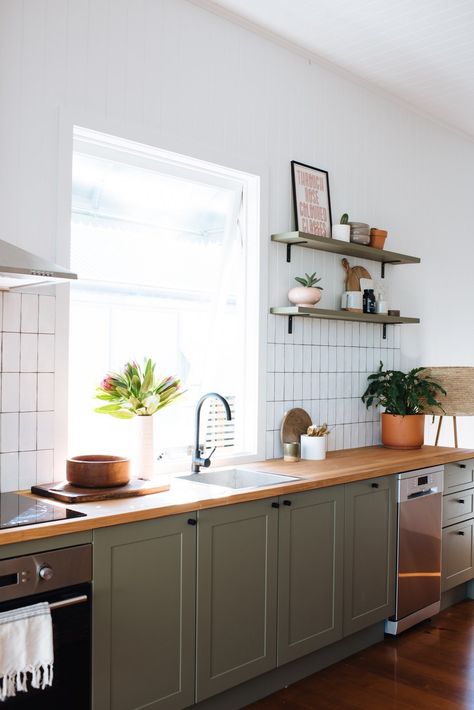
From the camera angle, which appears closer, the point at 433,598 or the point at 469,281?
the point at 433,598

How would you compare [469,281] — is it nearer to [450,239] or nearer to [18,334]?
[450,239]

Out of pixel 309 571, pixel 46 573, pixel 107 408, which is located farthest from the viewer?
pixel 309 571

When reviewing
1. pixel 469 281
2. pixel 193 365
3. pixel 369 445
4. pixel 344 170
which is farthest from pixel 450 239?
pixel 193 365

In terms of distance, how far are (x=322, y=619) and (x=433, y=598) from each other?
96cm

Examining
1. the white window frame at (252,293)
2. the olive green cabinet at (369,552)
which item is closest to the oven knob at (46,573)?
the white window frame at (252,293)

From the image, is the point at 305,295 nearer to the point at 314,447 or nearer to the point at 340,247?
the point at 340,247

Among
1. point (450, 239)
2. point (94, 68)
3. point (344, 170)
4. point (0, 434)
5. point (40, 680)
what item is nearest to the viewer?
point (40, 680)

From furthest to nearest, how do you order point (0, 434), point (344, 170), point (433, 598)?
point (344, 170) < point (433, 598) < point (0, 434)

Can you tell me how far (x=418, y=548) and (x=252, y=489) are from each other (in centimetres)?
132

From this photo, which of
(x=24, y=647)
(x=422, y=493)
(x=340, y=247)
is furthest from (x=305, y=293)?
(x=24, y=647)

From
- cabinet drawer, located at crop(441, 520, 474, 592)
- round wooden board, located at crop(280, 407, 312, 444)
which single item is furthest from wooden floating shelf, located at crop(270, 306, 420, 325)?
cabinet drawer, located at crop(441, 520, 474, 592)

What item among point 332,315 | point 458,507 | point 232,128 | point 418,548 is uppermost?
point 232,128

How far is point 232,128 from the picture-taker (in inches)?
139

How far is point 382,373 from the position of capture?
14.1 ft
